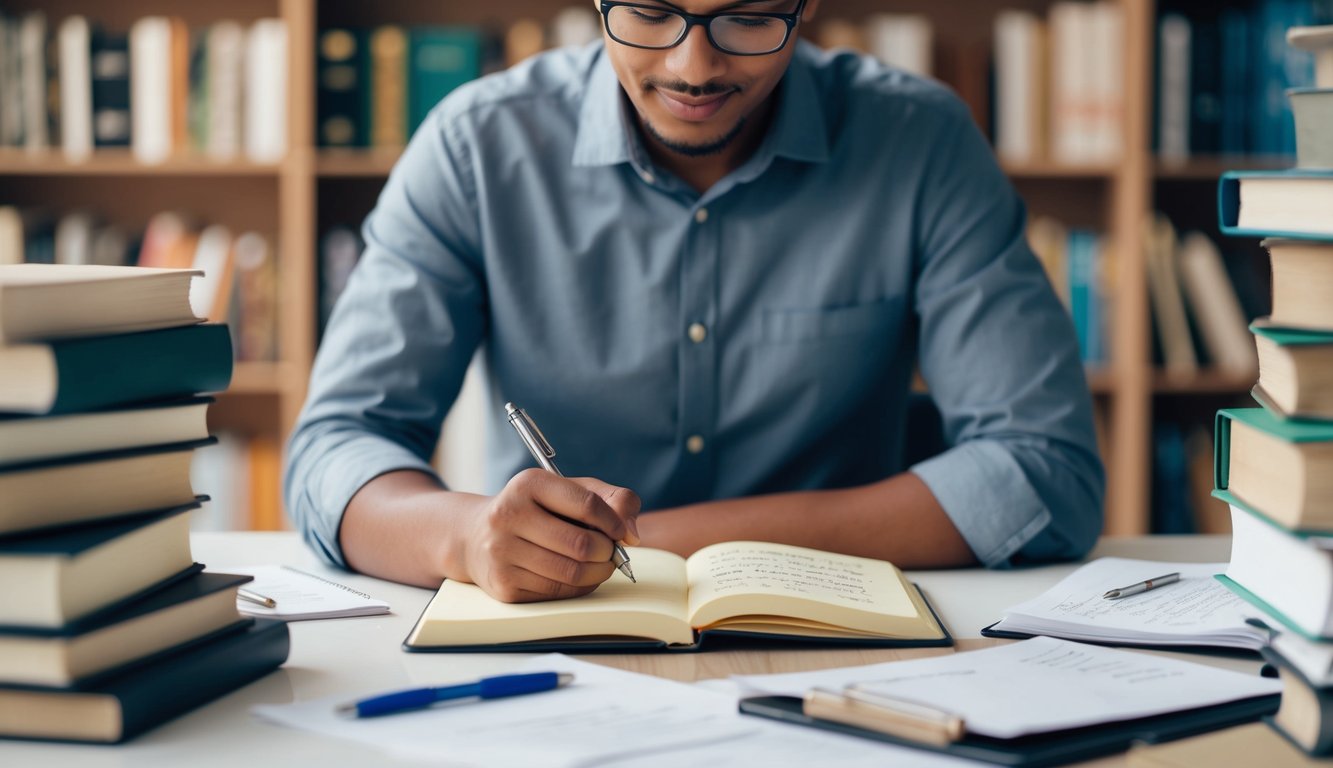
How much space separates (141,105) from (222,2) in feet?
1.36

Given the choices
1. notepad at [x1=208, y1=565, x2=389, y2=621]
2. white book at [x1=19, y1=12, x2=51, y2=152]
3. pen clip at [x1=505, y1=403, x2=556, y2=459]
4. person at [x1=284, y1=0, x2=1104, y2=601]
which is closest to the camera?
notepad at [x1=208, y1=565, x2=389, y2=621]

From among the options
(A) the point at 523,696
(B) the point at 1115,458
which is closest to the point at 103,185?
(B) the point at 1115,458

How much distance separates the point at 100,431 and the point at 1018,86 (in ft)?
7.57

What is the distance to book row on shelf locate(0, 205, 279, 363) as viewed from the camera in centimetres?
277

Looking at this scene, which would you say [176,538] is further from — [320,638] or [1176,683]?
[1176,683]

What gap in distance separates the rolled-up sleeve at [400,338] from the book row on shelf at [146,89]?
124 cm

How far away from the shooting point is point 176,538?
90 centimetres

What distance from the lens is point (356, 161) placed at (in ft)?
9.01

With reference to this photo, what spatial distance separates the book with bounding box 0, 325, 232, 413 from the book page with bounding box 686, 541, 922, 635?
0.39 m

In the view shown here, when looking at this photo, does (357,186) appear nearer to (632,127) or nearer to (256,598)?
(632,127)

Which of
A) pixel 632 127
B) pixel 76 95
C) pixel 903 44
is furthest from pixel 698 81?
pixel 76 95

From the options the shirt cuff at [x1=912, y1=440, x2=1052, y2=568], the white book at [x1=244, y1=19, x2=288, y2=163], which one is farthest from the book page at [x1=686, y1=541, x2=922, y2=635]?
the white book at [x1=244, y1=19, x2=288, y2=163]

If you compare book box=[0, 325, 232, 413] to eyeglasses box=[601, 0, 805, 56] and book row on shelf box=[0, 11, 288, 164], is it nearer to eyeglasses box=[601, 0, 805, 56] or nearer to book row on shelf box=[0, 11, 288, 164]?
eyeglasses box=[601, 0, 805, 56]

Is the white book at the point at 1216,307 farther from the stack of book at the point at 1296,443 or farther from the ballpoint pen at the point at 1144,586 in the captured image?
the stack of book at the point at 1296,443
